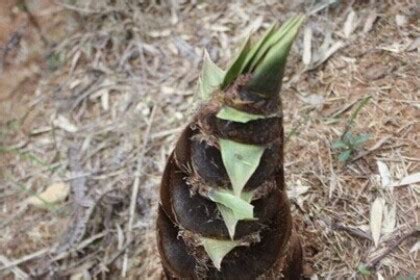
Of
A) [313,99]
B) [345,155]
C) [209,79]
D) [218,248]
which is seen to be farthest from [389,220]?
[209,79]

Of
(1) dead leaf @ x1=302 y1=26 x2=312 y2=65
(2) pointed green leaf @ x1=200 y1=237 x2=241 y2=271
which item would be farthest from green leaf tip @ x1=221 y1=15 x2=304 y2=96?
(1) dead leaf @ x1=302 y1=26 x2=312 y2=65

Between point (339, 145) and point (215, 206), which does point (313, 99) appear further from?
point (215, 206)

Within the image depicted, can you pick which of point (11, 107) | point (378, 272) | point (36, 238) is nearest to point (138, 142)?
point (36, 238)

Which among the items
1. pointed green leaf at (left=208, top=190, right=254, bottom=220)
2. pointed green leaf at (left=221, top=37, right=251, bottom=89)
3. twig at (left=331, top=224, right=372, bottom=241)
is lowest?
twig at (left=331, top=224, right=372, bottom=241)

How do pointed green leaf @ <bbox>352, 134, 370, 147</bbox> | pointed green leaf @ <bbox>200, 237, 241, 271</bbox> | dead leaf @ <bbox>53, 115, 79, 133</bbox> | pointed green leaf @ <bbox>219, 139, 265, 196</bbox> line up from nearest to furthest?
pointed green leaf @ <bbox>219, 139, 265, 196</bbox> → pointed green leaf @ <bbox>200, 237, 241, 271</bbox> → pointed green leaf @ <bbox>352, 134, 370, 147</bbox> → dead leaf @ <bbox>53, 115, 79, 133</bbox>

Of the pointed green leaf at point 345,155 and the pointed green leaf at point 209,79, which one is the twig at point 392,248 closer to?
the pointed green leaf at point 345,155

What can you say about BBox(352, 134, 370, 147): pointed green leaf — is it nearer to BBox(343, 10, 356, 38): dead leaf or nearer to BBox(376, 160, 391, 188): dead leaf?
BBox(376, 160, 391, 188): dead leaf

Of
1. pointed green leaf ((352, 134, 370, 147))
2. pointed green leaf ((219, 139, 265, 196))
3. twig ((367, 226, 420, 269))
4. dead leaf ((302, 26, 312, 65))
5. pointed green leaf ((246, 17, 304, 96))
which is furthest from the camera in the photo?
dead leaf ((302, 26, 312, 65))
